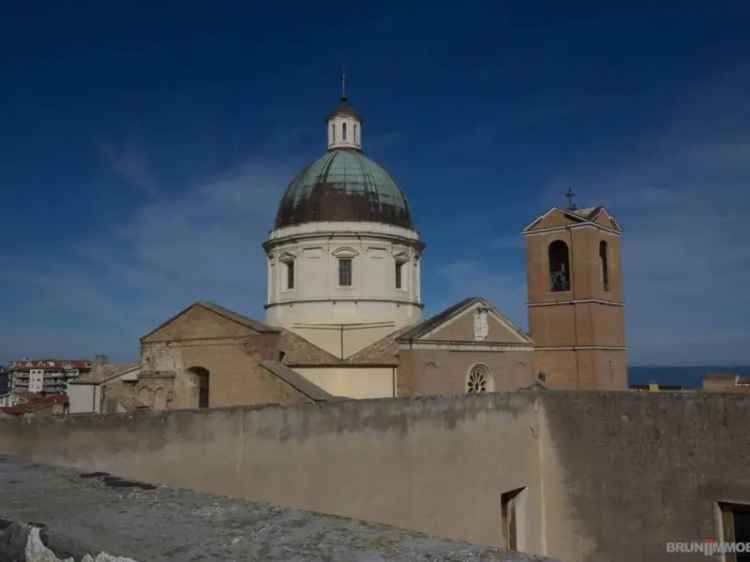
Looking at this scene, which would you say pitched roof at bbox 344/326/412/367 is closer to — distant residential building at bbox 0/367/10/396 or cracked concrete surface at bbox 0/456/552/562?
cracked concrete surface at bbox 0/456/552/562

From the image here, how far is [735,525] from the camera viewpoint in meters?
10.7

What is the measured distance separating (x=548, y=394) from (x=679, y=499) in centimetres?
315

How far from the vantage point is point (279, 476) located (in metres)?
9.51

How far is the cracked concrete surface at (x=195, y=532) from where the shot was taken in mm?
2092

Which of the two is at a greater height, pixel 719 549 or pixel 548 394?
pixel 548 394

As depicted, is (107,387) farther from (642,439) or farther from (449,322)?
(642,439)

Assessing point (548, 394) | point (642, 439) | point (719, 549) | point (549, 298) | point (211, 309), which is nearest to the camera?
point (719, 549)

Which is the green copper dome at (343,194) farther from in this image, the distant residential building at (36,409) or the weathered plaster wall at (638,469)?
the weathered plaster wall at (638,469)

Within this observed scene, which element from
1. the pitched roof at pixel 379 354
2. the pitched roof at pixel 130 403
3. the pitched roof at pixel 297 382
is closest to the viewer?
the pitched roof at pixel 297 382

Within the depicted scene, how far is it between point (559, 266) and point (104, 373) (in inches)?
713

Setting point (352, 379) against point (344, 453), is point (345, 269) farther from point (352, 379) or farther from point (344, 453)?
point (344, 453)

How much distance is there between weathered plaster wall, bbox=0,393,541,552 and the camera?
857 centimetres

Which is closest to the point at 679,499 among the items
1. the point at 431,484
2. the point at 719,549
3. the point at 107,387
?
the point at 719,549

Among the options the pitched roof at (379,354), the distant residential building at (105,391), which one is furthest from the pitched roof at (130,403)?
the pitched roof at (379,354)
